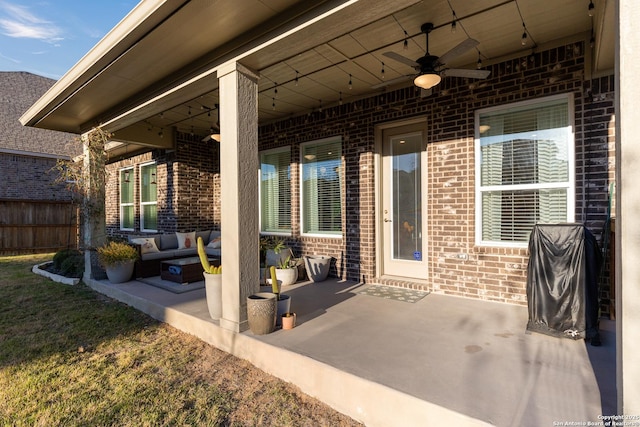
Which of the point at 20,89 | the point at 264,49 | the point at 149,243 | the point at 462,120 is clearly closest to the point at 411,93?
the point at 462,120

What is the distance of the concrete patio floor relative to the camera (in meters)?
2.00

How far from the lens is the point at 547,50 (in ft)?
12.5

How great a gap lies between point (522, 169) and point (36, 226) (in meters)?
14.5

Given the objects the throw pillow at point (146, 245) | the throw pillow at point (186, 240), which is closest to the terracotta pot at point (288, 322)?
the throw pillow at point (146, 245)

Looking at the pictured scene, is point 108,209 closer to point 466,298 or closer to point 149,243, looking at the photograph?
point 149,243

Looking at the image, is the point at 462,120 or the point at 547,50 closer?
the point at 547,50

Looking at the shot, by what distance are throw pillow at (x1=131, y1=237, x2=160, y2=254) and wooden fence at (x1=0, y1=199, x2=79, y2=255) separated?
5838mm

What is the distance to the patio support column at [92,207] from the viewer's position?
596 centimetres

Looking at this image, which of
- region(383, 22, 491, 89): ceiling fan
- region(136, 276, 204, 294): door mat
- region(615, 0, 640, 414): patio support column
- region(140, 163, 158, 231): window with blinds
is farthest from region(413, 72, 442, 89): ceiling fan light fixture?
region(140, 163, 158, 231): window with blinds

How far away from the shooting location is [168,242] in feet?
23.9

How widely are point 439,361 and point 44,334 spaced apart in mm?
4330

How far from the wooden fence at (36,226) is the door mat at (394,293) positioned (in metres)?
10.3

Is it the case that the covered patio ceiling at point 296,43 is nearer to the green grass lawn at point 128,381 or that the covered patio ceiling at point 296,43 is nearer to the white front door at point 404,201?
the white front door at point 404,201

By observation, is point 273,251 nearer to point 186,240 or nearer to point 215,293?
point 215,293
